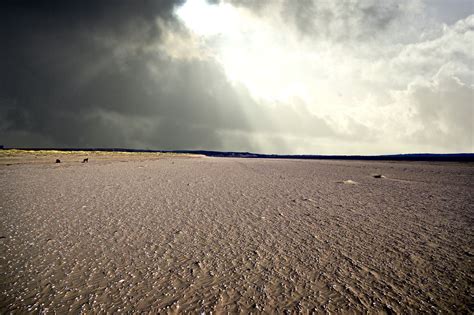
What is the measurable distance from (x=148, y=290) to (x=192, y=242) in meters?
1.24

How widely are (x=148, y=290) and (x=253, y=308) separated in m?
1.04

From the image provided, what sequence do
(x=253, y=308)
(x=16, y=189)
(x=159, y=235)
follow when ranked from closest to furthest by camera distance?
(x=253, y=308), (x=159, y=235), (x=16, y=189)

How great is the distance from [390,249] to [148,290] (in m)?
3.14

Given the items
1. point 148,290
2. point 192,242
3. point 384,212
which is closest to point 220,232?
point 192,242

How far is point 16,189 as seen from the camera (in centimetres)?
748

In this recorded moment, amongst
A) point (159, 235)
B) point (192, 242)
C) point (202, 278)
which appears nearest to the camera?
point (202, 278)

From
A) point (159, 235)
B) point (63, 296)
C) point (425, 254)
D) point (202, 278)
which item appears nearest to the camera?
point (63, 296)

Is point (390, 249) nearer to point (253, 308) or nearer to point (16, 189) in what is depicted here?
point (253, 308)

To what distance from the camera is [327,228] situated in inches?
161

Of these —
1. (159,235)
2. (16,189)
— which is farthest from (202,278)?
(16,189)

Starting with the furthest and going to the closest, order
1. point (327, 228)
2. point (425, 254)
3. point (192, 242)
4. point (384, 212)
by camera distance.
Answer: point (384, 212), point (327, 228), point (192, 242), point (425, 254)

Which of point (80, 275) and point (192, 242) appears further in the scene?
point (192, 242)

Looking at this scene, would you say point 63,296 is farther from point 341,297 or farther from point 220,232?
point 341,297

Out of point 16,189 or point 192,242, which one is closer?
point 192,242
